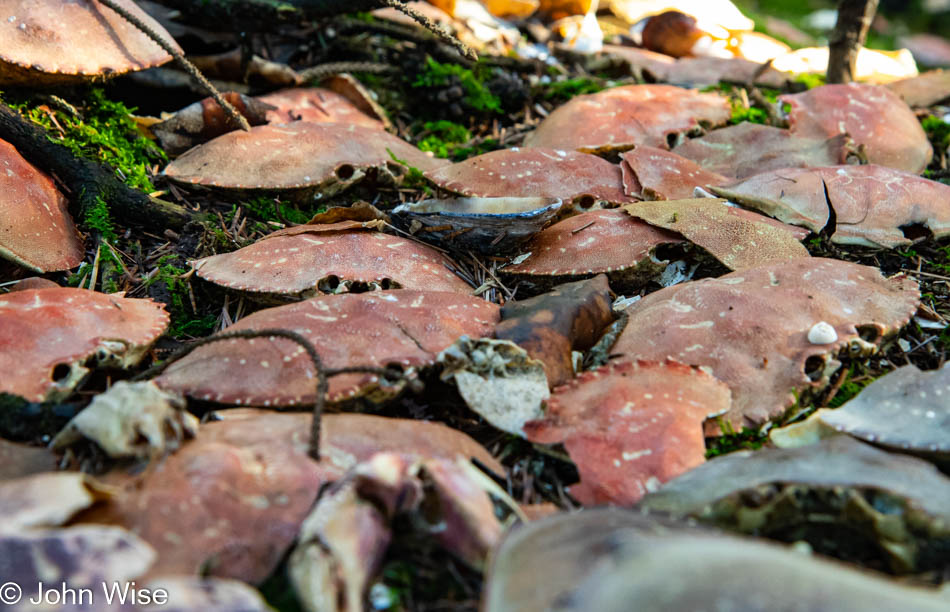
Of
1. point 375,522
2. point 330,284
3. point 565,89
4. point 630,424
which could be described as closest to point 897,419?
point 630,424

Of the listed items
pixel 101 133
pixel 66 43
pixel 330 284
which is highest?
pixel 66 43

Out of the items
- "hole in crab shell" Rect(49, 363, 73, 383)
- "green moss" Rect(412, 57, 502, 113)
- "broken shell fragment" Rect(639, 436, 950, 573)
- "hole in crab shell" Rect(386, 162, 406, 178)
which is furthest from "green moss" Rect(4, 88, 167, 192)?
"broken shell fragment" Rect(639, 436, 950, 573)

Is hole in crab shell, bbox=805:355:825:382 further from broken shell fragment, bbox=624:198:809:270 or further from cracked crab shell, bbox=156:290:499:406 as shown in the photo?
cracked crab shell, bbox=156:290:499:406

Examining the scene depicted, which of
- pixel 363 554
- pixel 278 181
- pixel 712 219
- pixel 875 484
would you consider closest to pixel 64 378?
pixel 363 554

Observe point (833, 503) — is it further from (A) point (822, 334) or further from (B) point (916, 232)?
(B) point (916, 232)

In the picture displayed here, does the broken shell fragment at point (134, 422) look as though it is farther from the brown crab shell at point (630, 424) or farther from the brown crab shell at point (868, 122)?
the brown crab shell at point (868, 122)

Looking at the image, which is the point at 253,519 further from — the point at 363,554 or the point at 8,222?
the point at 8,222
